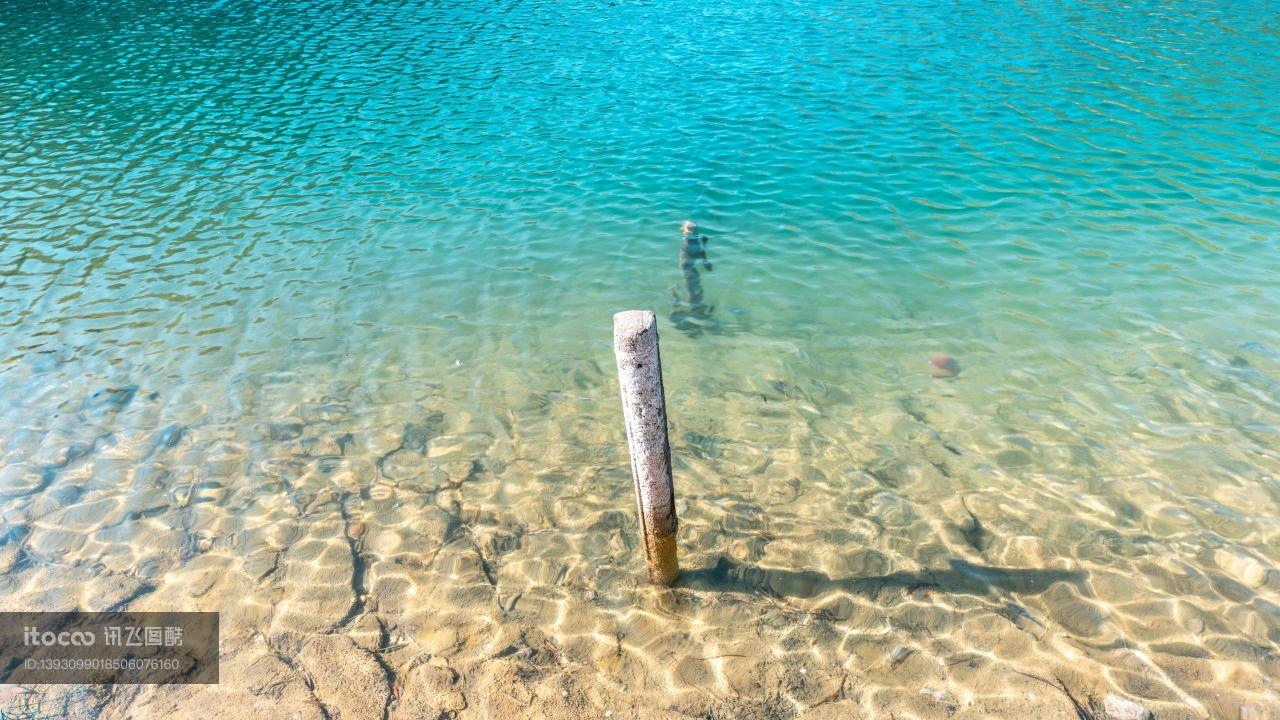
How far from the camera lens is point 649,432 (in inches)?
208

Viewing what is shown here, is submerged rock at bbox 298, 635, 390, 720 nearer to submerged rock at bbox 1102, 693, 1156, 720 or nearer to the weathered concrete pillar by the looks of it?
the weathered concrete pillar

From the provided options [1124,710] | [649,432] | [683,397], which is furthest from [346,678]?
[1124,710]

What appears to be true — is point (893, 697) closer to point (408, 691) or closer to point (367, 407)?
point (408, 691)

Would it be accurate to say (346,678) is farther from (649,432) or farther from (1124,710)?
(1124,710)

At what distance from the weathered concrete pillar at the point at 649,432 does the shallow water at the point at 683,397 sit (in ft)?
1.65

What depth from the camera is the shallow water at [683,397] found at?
19.0 ft

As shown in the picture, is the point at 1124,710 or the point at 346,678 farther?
the point at 346,678

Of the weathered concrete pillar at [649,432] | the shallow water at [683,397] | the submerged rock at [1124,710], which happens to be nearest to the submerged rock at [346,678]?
the shallow water at [683,397]

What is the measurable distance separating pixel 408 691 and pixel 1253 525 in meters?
7.62

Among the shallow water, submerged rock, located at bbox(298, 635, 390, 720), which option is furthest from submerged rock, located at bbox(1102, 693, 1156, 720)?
submerged rock, located at bbox(298, 635, 390, 720)

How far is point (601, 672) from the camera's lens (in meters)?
5.56

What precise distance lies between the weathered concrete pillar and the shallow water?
1.65 ft

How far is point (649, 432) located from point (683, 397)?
375 cm

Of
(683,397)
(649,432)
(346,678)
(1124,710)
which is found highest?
(649,432)
